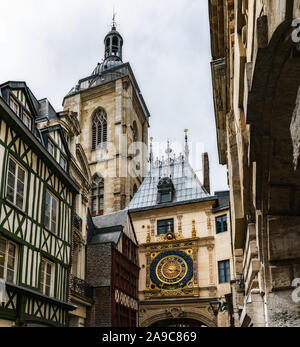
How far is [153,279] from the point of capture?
2414cm

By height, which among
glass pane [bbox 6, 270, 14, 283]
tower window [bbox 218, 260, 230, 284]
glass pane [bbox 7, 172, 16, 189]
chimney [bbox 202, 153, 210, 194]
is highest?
chimney [bbox 202, 153, 210, 194]

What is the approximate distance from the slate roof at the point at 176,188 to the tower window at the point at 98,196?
7123 mm

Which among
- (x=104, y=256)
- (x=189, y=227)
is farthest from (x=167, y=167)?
(x=104, y=256)

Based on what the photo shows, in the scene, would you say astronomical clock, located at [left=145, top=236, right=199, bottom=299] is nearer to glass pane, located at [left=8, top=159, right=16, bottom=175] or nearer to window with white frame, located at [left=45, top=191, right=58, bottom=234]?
window with white frame, located at [left=45, top=191, right=58, bottom=234]

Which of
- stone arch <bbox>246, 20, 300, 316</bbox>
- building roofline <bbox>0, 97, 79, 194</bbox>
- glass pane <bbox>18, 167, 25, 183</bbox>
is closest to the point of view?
stone arch <bbox>246, 20, 300, 316</bbox>

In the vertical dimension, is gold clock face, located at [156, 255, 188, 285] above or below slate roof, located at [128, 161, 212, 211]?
below

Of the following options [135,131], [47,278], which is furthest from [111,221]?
[135,131]

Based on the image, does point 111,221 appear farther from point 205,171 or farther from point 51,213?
point 205,171

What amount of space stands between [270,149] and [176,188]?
23561 mm

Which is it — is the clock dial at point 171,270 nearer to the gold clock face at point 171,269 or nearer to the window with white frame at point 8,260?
the gold clock face at point 171,269

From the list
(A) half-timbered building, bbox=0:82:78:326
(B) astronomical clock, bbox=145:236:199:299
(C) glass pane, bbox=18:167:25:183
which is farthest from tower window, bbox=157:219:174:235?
(C) glass pane, bbox=18:167:25:183

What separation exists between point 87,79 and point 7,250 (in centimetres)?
3529

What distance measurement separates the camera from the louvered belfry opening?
39.8m
